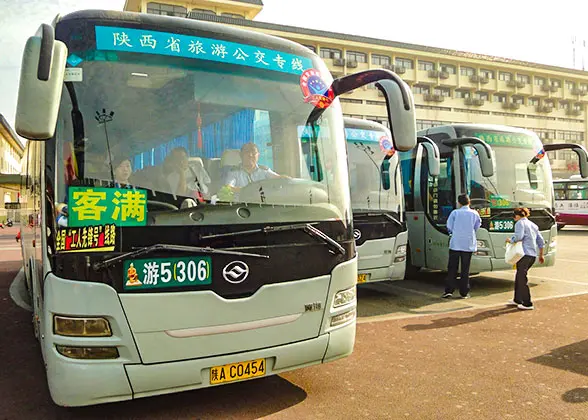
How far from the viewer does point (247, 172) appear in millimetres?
4102

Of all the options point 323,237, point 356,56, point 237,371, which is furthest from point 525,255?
point 356,56

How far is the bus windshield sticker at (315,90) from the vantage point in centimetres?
454

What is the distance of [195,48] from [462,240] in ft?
20.9

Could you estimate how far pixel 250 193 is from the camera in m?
4.09

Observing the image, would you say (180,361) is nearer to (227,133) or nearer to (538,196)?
(227,133)

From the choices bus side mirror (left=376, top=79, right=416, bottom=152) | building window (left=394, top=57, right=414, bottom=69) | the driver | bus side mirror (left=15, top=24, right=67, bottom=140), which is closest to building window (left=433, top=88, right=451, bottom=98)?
building window (left=394, top=57, right=414, bottom=69)

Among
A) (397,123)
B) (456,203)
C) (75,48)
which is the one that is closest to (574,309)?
(456,203)

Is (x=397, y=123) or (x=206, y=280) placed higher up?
(x=397, y=123)

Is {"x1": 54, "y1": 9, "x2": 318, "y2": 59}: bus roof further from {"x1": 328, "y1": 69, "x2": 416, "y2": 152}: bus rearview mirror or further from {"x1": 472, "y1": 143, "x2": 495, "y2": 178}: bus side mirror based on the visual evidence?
{"x1": 472, "y1": 143, "x2": 495, "y2": 178}: bus side mirror

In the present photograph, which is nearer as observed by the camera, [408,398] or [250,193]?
[250,193]

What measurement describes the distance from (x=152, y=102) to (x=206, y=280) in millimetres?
1348

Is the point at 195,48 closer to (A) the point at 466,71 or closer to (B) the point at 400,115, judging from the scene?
(B) the point at 400,115

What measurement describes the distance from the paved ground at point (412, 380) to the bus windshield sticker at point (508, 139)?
12.0ft

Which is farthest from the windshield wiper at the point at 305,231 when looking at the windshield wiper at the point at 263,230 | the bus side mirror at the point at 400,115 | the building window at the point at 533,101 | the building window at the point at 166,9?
the building window at the point at 533,101
